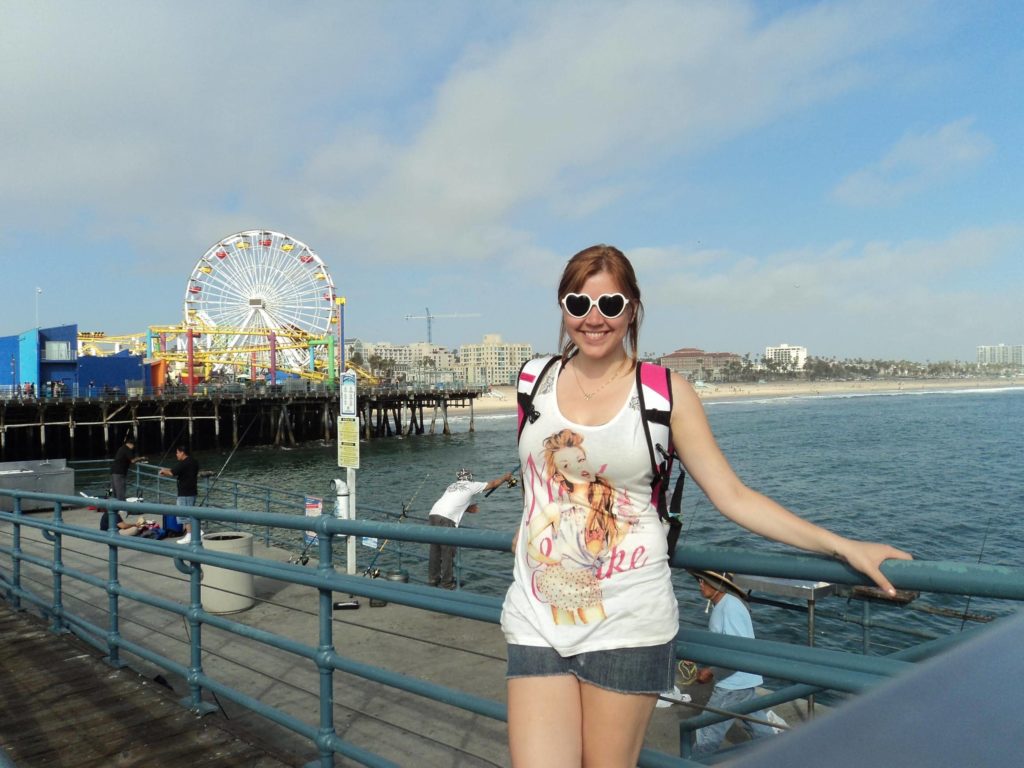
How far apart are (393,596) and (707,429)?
4.45 ft

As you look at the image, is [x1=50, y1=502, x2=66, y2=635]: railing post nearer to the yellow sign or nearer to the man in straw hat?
the yellow sign

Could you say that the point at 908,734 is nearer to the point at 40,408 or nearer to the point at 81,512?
the point at 81,512

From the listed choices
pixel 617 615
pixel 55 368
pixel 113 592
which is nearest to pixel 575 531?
pixel 617 615

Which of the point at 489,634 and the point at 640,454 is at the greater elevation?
the point at 640,454

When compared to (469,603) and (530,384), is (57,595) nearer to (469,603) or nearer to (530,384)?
(469,603)

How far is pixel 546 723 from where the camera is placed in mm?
1823

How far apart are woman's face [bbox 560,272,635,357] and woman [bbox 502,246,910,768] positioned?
0.11 m

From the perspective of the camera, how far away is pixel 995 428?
5641 centimetres

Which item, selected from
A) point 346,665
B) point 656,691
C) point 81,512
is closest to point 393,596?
point 346,665

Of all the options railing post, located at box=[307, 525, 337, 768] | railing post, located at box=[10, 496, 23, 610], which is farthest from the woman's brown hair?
railing post, located at box=[10, 496, 23, 610]

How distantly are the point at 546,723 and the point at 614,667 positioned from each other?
206 millimetres

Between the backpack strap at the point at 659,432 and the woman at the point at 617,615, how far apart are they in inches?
0.7

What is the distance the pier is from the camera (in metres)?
44.0

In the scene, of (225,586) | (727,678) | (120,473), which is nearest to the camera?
(727,678)
